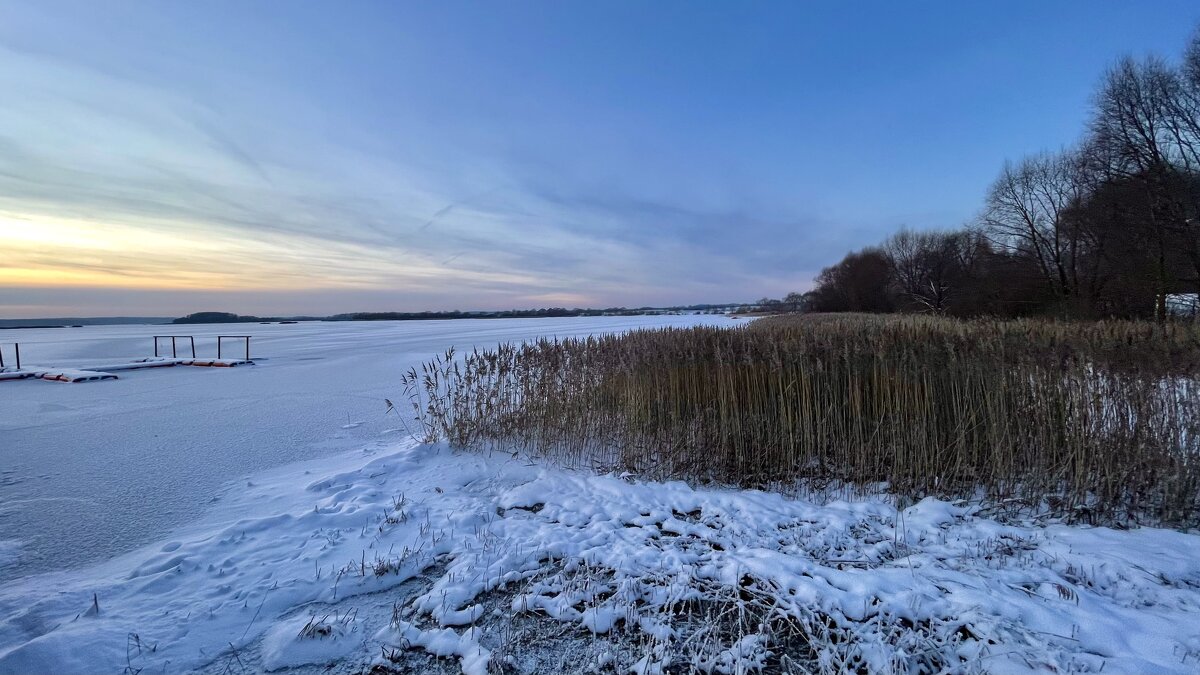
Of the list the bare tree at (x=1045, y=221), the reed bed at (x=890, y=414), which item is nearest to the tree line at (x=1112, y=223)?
the bare tree at (x=1045, y=221)

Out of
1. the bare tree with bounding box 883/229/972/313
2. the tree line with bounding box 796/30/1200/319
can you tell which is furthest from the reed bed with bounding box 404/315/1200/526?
the bare tree with bounding box 883/229/972/313

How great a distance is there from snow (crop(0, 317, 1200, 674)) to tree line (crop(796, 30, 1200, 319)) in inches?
877

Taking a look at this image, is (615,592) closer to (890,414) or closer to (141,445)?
(890,414)

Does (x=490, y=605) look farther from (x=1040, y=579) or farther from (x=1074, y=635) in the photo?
(x=1040, y=579)

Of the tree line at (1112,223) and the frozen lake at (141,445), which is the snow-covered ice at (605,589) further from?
the tree line at (1112,223)

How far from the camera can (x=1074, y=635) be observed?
238 centimetres

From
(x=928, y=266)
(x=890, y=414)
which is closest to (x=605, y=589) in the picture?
(x=890, y=414)

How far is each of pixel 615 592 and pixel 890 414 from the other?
144 inches

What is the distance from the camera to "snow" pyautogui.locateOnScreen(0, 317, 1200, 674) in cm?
238

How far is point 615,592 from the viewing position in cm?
297

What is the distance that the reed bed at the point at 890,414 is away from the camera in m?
3.97

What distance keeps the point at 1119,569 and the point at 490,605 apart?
3929 millimetres

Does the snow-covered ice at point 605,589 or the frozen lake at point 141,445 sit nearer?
the snow-covered ice at point 605,589

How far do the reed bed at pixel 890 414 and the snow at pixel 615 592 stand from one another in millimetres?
575
